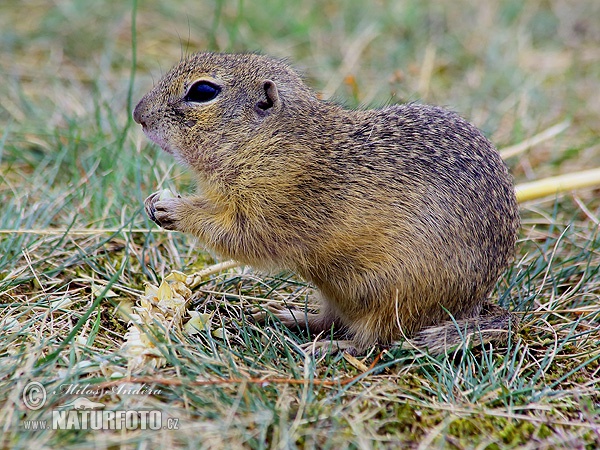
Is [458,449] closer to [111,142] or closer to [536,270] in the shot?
[536,270]

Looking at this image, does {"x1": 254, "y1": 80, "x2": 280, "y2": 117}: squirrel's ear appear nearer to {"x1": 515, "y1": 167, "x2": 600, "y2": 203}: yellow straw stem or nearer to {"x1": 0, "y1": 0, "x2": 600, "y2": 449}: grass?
{"x1": 0, "y1": 0, "x2": 600, "y2": 449}: grass

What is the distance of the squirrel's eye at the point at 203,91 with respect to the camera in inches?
155

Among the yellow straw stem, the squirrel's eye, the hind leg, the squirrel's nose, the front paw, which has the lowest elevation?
the hind leg

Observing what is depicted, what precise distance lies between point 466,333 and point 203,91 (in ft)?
6.31

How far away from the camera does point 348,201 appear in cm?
380

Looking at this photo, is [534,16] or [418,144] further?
[534,16]

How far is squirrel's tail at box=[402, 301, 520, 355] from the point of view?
145 inches

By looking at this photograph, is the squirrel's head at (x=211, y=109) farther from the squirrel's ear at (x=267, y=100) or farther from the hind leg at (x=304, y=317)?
the hind leg at (x=304, y=317)

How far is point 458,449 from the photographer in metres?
2.99

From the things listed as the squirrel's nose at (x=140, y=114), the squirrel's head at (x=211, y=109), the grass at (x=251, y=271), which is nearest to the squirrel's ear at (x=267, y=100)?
the squirrel's head at (x=211, y=109)

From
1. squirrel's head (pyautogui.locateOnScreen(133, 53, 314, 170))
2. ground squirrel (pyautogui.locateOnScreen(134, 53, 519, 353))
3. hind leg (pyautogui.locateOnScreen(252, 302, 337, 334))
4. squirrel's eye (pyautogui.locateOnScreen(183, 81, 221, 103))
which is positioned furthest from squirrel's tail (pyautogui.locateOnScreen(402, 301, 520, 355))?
squirrel's eye (pyautogui.locateOnScreen(183, 81, 221, 103))

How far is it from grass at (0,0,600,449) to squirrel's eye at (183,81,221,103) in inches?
37.0

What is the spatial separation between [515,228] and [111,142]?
3.23 m

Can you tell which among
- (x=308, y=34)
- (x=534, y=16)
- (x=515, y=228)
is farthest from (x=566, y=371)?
(x=534, y=16)
